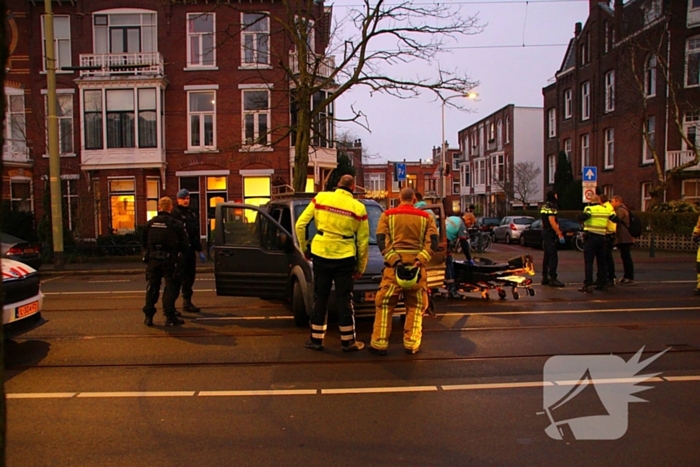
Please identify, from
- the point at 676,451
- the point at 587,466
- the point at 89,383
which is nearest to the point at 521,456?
the point at 587,466

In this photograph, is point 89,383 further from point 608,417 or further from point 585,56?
point 585,56

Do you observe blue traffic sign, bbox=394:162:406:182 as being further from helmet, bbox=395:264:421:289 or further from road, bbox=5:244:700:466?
helmet, bbox=395:264:421:289

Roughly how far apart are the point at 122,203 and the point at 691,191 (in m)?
28.6

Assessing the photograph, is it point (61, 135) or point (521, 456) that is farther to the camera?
point (61, 135)

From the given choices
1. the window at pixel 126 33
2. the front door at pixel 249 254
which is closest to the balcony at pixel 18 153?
the window at pixel 126 33

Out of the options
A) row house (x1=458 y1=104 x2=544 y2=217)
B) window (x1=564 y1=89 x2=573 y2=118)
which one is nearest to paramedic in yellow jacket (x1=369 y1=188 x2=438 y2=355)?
window (x1=564 y1=89 x2=573 y2=118)

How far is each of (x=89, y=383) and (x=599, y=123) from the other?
37.9 m

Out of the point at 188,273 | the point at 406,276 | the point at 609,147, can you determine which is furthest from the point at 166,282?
the point at 609,147

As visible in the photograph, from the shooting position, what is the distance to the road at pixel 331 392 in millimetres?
4020

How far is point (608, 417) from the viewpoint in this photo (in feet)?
15.1

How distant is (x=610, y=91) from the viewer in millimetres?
36312

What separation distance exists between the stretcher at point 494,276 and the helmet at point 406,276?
13.7 feet

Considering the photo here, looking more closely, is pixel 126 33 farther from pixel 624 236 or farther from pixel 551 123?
pixel 551 123

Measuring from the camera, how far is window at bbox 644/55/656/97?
31053mm
